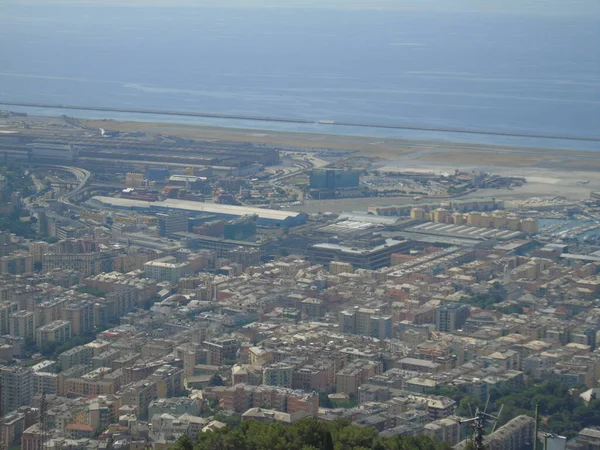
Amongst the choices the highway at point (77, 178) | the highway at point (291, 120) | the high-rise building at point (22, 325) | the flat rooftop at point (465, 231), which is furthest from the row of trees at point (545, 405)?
the highway at point (291, 120)

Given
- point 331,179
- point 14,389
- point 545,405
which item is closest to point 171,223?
point 331,179

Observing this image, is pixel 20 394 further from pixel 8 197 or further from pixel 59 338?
pixel 8 197

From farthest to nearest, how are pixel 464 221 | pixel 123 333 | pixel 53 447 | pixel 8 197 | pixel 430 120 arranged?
pixel 430 120 < pixel 8 197 < pixel 464 221 < pixel 123 333 < pixel 53 447

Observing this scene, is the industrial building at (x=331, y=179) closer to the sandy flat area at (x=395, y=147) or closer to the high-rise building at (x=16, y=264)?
the sandy flat area at (x=395, y=147)

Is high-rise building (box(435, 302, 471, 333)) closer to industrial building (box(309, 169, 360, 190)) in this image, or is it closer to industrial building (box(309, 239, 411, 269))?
industrial building (box(309, 239, 411, 269))

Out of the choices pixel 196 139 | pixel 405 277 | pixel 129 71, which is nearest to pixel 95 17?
pixel 129 71

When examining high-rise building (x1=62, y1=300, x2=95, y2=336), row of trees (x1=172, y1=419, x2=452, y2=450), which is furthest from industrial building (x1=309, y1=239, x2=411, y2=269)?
row of trees (x1=172, y1=419, x2=452, y2=450)

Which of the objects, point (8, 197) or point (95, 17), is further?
point (95, 17)

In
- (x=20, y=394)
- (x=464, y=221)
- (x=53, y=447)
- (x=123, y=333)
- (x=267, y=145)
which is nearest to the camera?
(x=53, y=447)
